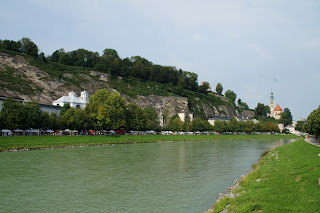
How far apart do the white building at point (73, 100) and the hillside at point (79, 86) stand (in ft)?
9.97

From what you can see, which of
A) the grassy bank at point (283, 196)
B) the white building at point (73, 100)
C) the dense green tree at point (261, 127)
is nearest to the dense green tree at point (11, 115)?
the white building at point (73, 100)

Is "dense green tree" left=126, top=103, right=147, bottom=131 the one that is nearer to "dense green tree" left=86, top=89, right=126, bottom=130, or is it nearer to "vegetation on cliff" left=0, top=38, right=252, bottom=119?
"dense green tree" left=86, top=89, right=126, bottom=130

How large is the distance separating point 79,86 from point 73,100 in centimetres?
1283

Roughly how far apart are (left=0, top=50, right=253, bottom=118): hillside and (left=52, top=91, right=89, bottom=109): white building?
3040mm

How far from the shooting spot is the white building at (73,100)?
91.1 metres

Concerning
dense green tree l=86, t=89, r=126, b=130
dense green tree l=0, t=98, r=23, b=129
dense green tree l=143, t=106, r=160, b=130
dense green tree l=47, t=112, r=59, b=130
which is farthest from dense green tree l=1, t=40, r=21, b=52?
dense green tree l=0, t=98, r=23, b=129

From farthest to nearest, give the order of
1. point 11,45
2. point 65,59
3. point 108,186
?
point 65,59
point 11,45
point 108,186

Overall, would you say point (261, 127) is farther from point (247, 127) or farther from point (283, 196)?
point (283, 196)

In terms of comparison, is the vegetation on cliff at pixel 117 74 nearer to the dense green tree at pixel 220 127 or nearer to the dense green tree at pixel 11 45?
the dense green tree at pixel 11 45

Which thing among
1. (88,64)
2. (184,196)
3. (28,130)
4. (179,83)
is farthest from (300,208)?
(179,83)

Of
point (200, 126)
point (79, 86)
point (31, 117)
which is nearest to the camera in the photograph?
point (31, 117)

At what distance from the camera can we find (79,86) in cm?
10519

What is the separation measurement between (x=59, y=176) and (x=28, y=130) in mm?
36711

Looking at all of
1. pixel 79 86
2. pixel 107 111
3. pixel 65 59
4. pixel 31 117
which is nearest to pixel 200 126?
pixel 79 86
